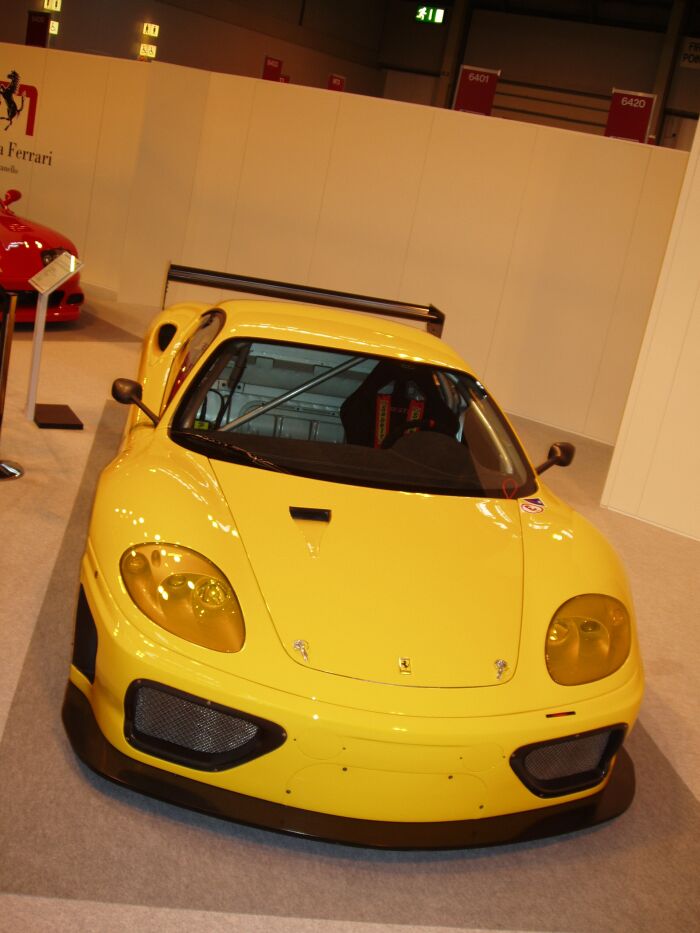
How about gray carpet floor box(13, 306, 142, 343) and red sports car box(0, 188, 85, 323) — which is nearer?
red sports car box(0, 188, 85, 323)

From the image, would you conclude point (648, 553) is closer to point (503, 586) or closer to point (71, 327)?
point (503, 586)

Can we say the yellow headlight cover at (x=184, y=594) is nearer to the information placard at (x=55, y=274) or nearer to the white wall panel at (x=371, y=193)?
the information placard at (x=55, y=274)

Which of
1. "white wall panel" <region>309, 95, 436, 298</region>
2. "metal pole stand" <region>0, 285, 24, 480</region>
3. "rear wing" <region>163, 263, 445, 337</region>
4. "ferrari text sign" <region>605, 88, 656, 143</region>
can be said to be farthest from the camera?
"ferrari text sign" <region>605, 88, 656, 143</region>

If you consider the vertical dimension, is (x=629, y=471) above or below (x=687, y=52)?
below

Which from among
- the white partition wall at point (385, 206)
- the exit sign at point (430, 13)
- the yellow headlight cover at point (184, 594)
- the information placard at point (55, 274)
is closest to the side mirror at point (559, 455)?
the yellow headlight cover at point (184, 594)

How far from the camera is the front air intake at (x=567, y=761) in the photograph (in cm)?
224

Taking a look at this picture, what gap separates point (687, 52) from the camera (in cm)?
1853

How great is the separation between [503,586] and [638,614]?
78.6 inches

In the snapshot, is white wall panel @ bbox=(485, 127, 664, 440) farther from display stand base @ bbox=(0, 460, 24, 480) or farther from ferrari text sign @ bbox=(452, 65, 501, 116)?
ferrari text sign @ bbox=(452, 65, 501, 116)

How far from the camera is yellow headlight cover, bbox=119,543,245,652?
2215 millimetres

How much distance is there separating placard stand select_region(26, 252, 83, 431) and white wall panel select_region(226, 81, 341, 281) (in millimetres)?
4107

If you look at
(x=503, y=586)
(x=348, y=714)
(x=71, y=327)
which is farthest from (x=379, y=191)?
(x=348, y=714)

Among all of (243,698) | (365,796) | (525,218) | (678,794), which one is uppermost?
(525,218)

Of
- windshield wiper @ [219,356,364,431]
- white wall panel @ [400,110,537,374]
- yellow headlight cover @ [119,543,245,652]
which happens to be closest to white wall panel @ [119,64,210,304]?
white wall panel @ [400,110,537,374]
